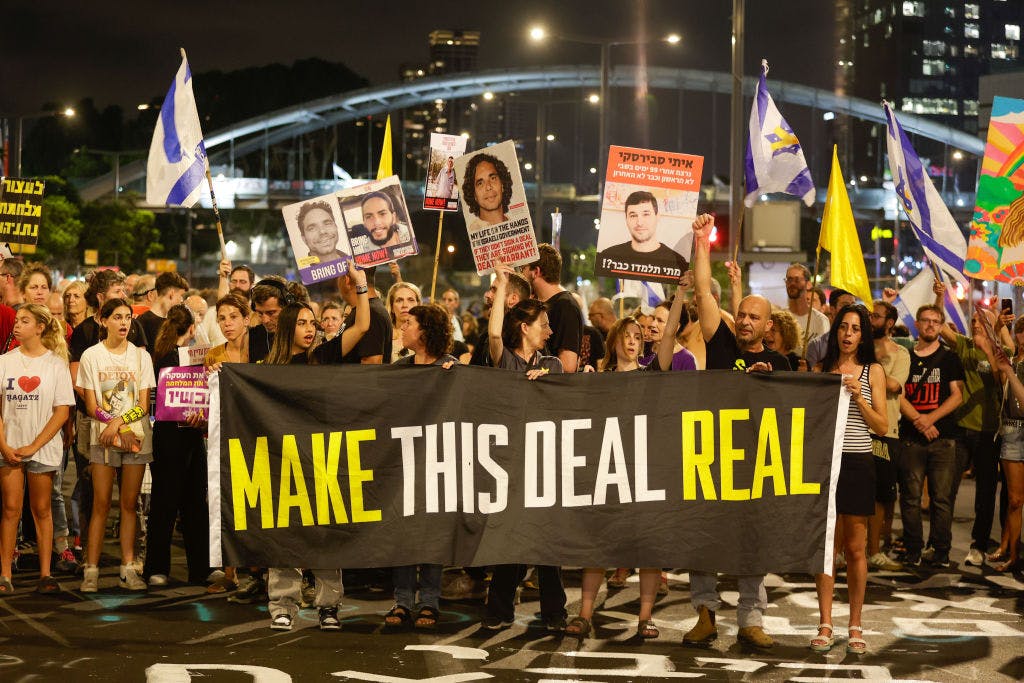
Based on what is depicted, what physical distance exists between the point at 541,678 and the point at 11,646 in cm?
285

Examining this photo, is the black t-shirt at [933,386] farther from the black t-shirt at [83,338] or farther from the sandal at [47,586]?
the sandal at [47,586]

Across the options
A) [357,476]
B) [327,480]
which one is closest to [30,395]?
[327,480]

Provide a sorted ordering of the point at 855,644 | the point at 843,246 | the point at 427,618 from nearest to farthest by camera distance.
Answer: the point at 855,644, the point at 427,618, the point at 843,246

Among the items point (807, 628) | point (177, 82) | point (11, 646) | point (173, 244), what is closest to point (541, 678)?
point (807, 628)

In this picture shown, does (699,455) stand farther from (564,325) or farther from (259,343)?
(259,343)

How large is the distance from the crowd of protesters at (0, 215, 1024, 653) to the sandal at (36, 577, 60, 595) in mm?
56

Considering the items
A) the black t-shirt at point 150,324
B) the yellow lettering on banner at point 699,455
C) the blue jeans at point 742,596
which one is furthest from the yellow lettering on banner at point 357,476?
the black t-shirt at point 150,324

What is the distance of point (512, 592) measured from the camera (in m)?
7.72

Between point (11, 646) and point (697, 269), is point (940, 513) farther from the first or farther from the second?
point (11, 646)

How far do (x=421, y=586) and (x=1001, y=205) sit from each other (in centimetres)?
522

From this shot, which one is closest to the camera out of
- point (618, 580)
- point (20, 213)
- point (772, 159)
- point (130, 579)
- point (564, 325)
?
point (564, 325)

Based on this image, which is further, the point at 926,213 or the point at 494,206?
the point at 926,213

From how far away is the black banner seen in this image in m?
7.27

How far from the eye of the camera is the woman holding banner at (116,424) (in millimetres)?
8508
